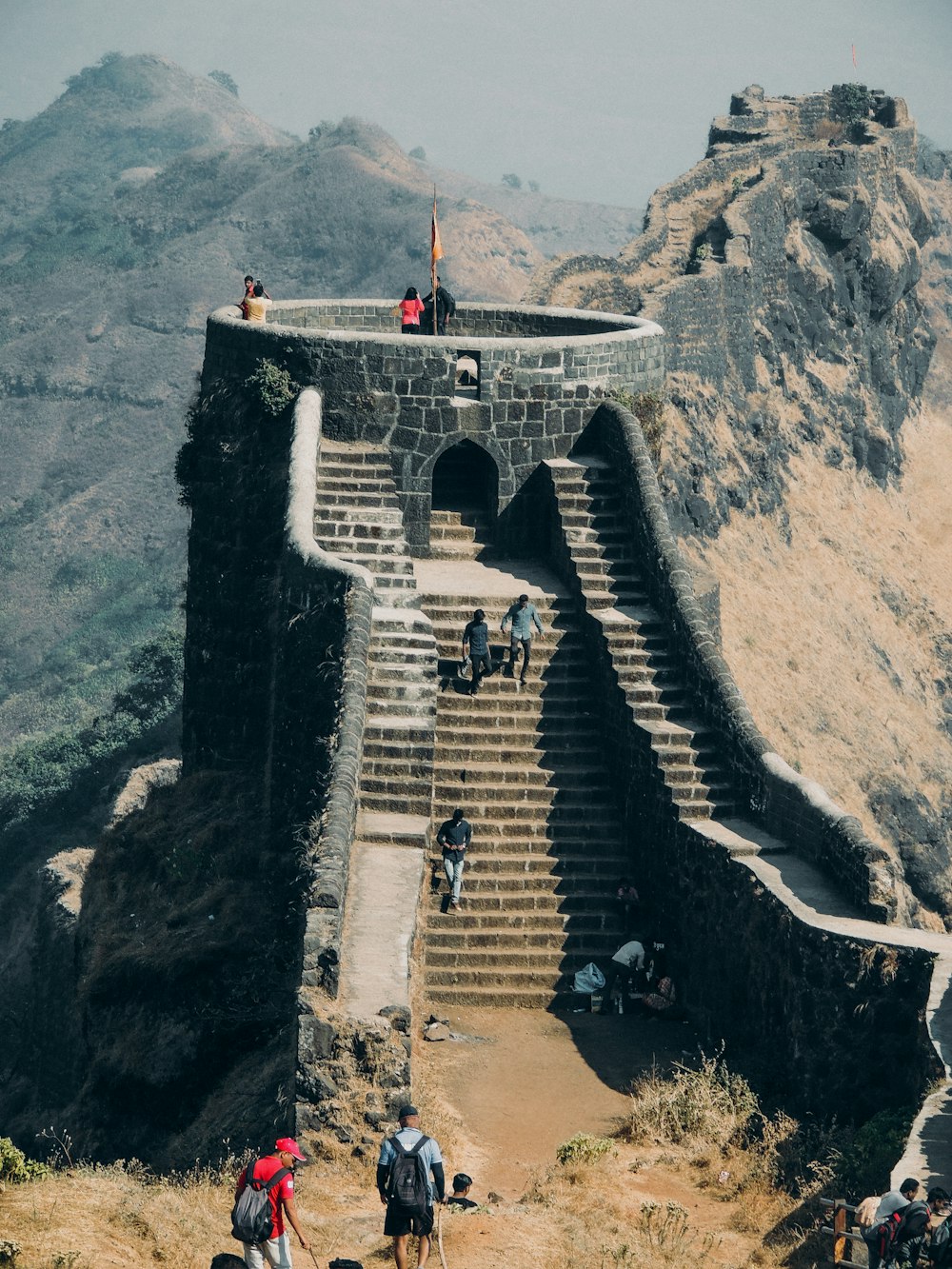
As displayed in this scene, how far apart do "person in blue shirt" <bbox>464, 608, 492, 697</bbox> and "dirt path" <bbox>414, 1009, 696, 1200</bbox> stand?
12.1ft

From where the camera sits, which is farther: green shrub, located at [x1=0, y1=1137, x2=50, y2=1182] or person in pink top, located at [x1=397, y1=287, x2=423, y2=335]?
person in pink top, located at [x1=397, y1=287, x2=423, y2=335]

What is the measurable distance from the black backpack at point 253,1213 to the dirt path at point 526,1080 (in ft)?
11.8

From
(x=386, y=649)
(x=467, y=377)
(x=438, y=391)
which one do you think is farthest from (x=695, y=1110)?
(x=467, y=377)

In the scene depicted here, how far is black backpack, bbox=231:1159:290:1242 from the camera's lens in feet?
46.3

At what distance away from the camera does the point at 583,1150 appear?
1781 cm

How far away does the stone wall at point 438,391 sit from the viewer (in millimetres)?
24922

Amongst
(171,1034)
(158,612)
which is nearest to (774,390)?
(171,1034)

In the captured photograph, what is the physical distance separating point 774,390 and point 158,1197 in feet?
123

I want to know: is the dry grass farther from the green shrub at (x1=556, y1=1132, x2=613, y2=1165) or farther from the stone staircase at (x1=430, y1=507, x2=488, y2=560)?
the stone staircase at (x1=430, y1=507, x2=488, y2=560)

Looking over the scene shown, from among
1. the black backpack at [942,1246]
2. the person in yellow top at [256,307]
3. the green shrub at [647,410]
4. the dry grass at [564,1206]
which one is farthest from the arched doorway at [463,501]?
the black backpack at [942,1246]

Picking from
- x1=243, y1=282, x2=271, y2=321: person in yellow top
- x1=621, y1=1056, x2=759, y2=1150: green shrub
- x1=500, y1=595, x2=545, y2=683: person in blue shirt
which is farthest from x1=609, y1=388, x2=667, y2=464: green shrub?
x1=621, y1=1056, x2=759, y2=1150: green shrub

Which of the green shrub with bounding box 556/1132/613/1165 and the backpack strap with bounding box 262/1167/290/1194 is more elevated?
the backpack strap with bounding box 262/1167/290/1194

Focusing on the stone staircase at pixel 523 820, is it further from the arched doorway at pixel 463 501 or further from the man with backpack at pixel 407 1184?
the man with backpack at pixel 407 1184

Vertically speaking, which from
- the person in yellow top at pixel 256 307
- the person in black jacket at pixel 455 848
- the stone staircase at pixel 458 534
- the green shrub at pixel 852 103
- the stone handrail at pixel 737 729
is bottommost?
the person in black jacket at pixel 455 848
